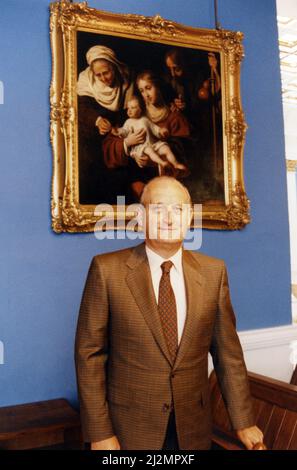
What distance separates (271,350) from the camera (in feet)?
13.0

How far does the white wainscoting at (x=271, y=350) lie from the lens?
3.86 meters

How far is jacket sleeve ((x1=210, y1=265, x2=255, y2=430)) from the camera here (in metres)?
2.26

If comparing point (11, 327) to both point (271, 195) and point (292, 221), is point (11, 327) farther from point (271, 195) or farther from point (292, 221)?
point (292, 221)

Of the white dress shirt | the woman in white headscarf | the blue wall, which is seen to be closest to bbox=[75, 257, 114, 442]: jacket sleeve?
the white dress shirt

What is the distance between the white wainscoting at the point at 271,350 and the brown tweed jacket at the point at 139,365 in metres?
1.61

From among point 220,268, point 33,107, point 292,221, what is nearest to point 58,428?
point 220,268

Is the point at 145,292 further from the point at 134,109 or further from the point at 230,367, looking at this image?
the point at 134,109

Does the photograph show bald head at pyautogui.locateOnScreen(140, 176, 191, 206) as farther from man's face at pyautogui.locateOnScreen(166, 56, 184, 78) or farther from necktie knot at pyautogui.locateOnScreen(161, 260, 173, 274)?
man's face at pyautogui.locateOnScreen(166, 56, 184, 78)

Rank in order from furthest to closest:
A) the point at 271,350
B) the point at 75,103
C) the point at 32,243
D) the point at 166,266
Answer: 1. the point at 271,350
2. the point at 75,103
3. the point at 32,243
4. the point at 166,266

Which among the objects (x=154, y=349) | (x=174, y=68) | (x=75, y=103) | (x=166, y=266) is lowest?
(x=154, y=349)

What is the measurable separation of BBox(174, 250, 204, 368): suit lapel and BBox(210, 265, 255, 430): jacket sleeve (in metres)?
0.14

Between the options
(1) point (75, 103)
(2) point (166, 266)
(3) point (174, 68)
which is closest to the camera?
(2) point (166, 266)

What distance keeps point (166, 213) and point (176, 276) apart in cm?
32

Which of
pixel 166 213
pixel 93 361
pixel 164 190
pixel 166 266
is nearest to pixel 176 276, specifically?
pixel 166 266
